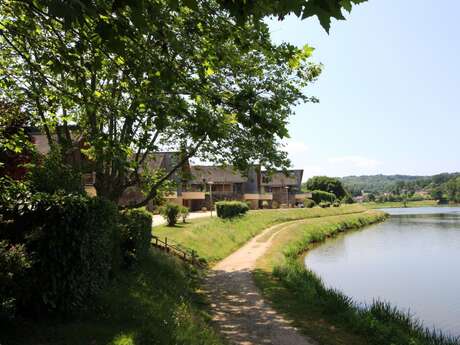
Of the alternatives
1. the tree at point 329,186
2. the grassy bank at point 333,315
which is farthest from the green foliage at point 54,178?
the tree at point 329,186

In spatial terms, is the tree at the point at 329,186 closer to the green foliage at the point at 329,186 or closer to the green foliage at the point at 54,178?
the green foliage at the point at 329,186

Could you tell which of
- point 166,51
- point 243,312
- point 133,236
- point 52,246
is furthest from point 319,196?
point 166,51

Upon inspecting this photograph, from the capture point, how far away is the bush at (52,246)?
7348mm

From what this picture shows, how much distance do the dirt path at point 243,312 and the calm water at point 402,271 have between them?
15.8 ft

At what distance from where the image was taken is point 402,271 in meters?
22.1

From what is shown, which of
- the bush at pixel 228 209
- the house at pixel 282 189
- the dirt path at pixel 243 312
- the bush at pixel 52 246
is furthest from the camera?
the house at pixel 282 189

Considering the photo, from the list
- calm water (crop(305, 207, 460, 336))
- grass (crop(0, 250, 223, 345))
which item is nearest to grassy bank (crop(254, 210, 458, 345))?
calm water (crop(305, 207, 460, 336))

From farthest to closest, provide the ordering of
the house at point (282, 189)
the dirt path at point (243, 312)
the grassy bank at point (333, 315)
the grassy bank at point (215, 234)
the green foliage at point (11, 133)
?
the house at point (282, 189) < the grassy bank at point (215, 234) < the green foliage at point (11, 133) < the grassy bank at point (333, 315) < the dirt path at point (243, 312)

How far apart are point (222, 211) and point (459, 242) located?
64.9 feet

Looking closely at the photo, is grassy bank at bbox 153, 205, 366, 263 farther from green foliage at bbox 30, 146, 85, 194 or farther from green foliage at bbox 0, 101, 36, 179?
green foliage at bbox 30, 146, 85, 194

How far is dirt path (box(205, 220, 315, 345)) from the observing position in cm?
966

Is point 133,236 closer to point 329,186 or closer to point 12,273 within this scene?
point 12,273

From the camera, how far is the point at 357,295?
681 inches

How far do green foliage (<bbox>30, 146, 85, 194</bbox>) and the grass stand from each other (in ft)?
8.43
